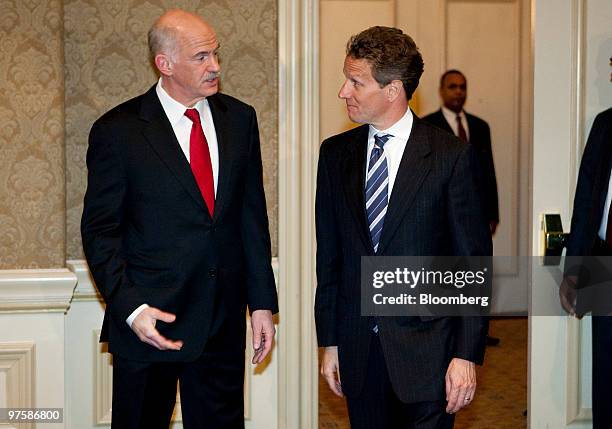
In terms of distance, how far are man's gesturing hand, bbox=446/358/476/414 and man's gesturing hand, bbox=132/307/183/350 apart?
0.79 metres

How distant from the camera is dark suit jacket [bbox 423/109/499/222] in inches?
262

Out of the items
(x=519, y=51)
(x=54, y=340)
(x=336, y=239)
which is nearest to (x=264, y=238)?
(x=336, y=239)

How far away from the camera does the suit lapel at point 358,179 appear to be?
2.70 metres

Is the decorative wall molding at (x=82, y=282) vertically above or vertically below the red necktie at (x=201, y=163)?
below

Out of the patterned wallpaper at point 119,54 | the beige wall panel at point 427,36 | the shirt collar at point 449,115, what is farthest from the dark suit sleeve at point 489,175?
the patterned wallpaper at point 119,54

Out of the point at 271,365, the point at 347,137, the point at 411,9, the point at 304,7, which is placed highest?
the point at 411,9

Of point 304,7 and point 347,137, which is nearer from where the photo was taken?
point 347,137

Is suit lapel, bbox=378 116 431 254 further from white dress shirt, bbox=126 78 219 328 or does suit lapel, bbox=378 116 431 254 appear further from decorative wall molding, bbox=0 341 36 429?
decorative wall molding, bbox=0 341 36 429

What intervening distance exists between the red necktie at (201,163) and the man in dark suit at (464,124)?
12.8ft

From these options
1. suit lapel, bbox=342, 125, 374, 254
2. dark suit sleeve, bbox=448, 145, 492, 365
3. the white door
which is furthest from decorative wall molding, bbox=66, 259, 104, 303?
the white door

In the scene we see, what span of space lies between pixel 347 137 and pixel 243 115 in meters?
0.38

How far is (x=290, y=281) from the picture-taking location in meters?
3.72

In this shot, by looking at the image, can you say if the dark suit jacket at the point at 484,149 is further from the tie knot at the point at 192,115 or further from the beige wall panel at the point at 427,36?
the tie knot at the point at 192,115

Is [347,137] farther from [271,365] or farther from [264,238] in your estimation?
[271,365]
